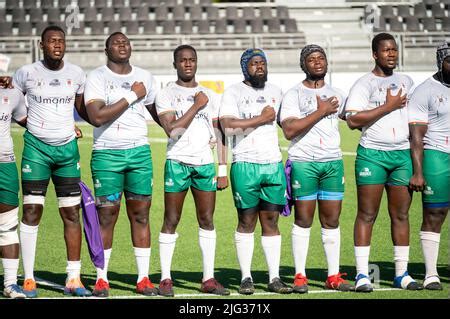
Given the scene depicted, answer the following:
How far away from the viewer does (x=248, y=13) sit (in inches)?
1174

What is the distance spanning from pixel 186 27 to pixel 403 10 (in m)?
7.51

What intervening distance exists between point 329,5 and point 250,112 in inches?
956

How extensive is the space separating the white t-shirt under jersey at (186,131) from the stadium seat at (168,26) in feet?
67.9

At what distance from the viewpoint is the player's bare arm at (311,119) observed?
8.01m

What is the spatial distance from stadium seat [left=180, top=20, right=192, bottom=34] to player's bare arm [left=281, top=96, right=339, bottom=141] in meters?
20.8

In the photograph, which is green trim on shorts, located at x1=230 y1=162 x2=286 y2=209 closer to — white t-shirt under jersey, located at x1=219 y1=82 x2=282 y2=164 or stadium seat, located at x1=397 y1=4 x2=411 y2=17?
white t-shirt under jersey, located at x1=219 y1=82 x2=282 y2=164

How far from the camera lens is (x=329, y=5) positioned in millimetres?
31719

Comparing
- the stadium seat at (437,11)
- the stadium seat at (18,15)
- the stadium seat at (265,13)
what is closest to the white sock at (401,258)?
the stadium seat at (265,13)

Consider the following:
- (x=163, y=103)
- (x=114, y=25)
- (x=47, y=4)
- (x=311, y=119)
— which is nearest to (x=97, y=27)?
(x=114, y=25)

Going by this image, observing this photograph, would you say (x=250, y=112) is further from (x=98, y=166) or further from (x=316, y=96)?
(x=98, y=166)

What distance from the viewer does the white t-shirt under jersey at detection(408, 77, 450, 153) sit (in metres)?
8.12

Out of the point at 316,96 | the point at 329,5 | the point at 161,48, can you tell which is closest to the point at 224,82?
the point at 161,48

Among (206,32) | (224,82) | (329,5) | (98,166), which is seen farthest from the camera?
(329,5)
